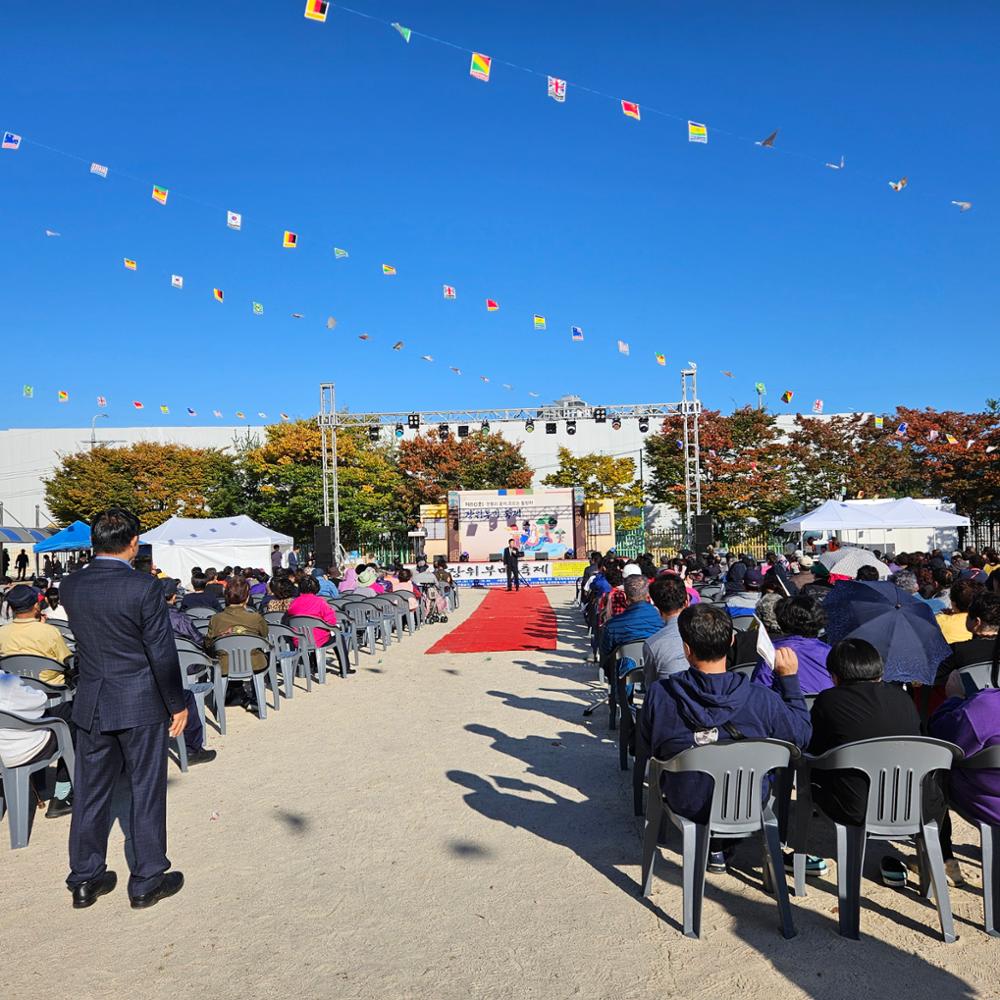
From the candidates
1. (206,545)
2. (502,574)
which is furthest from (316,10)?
(502,574)

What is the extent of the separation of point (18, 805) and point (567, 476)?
99.0ft

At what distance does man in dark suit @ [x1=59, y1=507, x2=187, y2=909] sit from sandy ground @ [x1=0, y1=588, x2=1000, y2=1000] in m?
0.19

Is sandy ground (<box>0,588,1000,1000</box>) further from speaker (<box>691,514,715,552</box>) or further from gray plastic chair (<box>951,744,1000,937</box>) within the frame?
speaker (<box>691,514,715,552</box>)

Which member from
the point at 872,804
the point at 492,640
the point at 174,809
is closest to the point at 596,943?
the point at 872,804

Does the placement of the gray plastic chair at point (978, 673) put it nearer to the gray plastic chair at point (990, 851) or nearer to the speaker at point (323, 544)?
the gray plastic chair at point (990, 851)

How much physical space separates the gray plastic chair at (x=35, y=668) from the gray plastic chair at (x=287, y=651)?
7.14 ft

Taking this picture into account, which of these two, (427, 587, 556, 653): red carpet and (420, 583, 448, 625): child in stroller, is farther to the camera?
(420, 583, 448, 625): child in stroller

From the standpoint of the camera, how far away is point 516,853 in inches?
141

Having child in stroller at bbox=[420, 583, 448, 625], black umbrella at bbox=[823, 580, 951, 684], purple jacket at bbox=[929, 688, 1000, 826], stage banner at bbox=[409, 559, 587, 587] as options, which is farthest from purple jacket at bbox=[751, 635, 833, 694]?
stage banner at bbox=[409, 559, 587, 587]

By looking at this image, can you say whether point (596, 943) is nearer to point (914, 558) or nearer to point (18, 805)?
point (18, 805)

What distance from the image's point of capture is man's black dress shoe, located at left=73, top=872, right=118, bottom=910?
122 inches

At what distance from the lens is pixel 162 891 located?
3.18m

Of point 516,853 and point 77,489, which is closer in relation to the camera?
point 516,853

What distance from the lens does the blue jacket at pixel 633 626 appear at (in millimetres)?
5453
